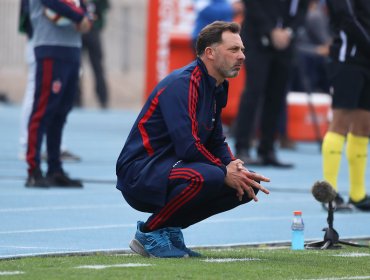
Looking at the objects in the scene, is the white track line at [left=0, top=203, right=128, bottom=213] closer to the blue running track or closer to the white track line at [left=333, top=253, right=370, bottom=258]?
the blue running track

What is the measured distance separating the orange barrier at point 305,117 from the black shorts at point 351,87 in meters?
8.01

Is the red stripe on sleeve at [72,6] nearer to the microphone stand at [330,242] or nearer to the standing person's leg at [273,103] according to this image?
the microphone stand at [330,242]

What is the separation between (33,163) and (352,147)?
2.66 metres

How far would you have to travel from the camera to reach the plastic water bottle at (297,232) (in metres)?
8.12

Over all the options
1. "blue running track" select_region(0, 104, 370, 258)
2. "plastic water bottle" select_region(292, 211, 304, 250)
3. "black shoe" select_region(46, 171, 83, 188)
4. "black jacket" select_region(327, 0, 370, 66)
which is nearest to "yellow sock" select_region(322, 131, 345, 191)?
"blue running track" select_region(0, 104, 370, 258)

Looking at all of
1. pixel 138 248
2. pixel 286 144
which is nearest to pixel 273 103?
pixel 286 144

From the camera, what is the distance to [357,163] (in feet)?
34.1

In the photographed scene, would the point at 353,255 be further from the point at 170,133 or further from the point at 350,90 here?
the point at 350,90

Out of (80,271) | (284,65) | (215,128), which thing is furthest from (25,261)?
(284,65)

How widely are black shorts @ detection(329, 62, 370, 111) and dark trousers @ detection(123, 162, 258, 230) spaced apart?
287 cm

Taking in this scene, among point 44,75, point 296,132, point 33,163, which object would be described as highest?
point 44,75

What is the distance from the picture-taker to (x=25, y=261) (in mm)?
7199

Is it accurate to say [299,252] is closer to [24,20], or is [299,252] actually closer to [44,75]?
[44,75]

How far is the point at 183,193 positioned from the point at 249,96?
6.91 metres
